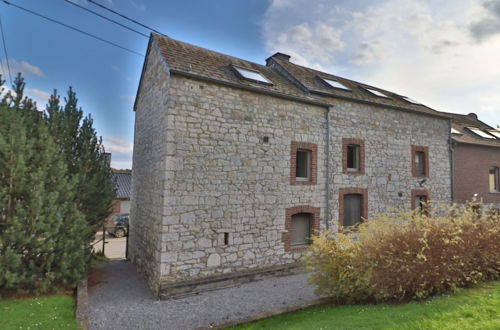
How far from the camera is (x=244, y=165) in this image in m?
7.94

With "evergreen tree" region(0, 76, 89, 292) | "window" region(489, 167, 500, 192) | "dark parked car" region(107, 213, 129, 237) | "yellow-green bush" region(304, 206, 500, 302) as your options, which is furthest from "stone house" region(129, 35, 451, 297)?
"dark parked car" region(107, 213, 129, 237)

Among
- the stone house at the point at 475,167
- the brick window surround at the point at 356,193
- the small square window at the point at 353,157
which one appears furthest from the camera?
the stone house at the point at 475,167

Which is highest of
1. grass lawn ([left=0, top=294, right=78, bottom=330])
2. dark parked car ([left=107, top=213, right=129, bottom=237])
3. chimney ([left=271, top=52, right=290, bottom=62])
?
chimney ([left=271, top=52, right=290, bottom=62])

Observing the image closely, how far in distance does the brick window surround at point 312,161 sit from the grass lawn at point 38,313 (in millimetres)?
6418

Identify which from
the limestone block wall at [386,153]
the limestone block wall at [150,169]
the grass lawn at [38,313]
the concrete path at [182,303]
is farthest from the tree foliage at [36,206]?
the limestone block wall at [386,153]

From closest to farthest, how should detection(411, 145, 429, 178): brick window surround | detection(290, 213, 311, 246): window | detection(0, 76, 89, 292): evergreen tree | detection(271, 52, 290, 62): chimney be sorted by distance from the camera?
detection(0, 76, 89, 292): evergreen tree < detection(290, 213, 311, 246): window < detection(411, 145, 429, 178): brick window surround < detection(271, 52, 290, 62): chimney

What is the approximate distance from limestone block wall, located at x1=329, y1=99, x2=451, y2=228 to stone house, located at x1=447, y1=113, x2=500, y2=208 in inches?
51.0

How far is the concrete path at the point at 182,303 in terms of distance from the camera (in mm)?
5613

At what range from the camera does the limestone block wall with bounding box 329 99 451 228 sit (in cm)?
980

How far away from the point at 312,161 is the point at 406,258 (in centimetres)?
438

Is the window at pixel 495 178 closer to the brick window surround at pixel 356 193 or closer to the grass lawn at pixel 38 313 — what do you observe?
the brick window surround at pixel 356 193

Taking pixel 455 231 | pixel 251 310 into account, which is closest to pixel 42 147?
pixel 251 310

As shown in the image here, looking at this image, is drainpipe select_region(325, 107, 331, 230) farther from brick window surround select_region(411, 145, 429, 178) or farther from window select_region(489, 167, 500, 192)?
window select_region(489, 167, 500, 192)

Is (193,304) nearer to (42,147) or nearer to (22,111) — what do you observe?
(42,147)
